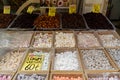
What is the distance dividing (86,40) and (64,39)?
0.90 ft

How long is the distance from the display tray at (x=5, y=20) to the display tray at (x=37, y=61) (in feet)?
2.43

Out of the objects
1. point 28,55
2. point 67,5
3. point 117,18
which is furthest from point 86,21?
point 117,18

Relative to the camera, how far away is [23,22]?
8.68ft

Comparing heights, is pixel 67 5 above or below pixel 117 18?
above

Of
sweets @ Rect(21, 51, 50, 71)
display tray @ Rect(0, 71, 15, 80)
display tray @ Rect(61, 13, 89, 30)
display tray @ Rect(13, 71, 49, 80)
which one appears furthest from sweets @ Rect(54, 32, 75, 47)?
display tray @ Rect(0, 71, 15, 80)

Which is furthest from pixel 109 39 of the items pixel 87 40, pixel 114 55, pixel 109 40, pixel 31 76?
pixel 31 76

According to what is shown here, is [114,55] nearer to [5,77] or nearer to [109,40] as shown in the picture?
[109,40]

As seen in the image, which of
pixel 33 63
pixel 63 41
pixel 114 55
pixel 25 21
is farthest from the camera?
pixel 25 21

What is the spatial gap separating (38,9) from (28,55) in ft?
4.11

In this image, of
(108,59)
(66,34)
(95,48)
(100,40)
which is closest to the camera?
(108,59)

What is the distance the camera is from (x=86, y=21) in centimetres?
270

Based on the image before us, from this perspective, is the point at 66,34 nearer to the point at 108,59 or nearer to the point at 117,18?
the point at 108,59

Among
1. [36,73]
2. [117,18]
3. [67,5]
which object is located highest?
[67,5]

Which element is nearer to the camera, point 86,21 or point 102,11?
point 86,21
